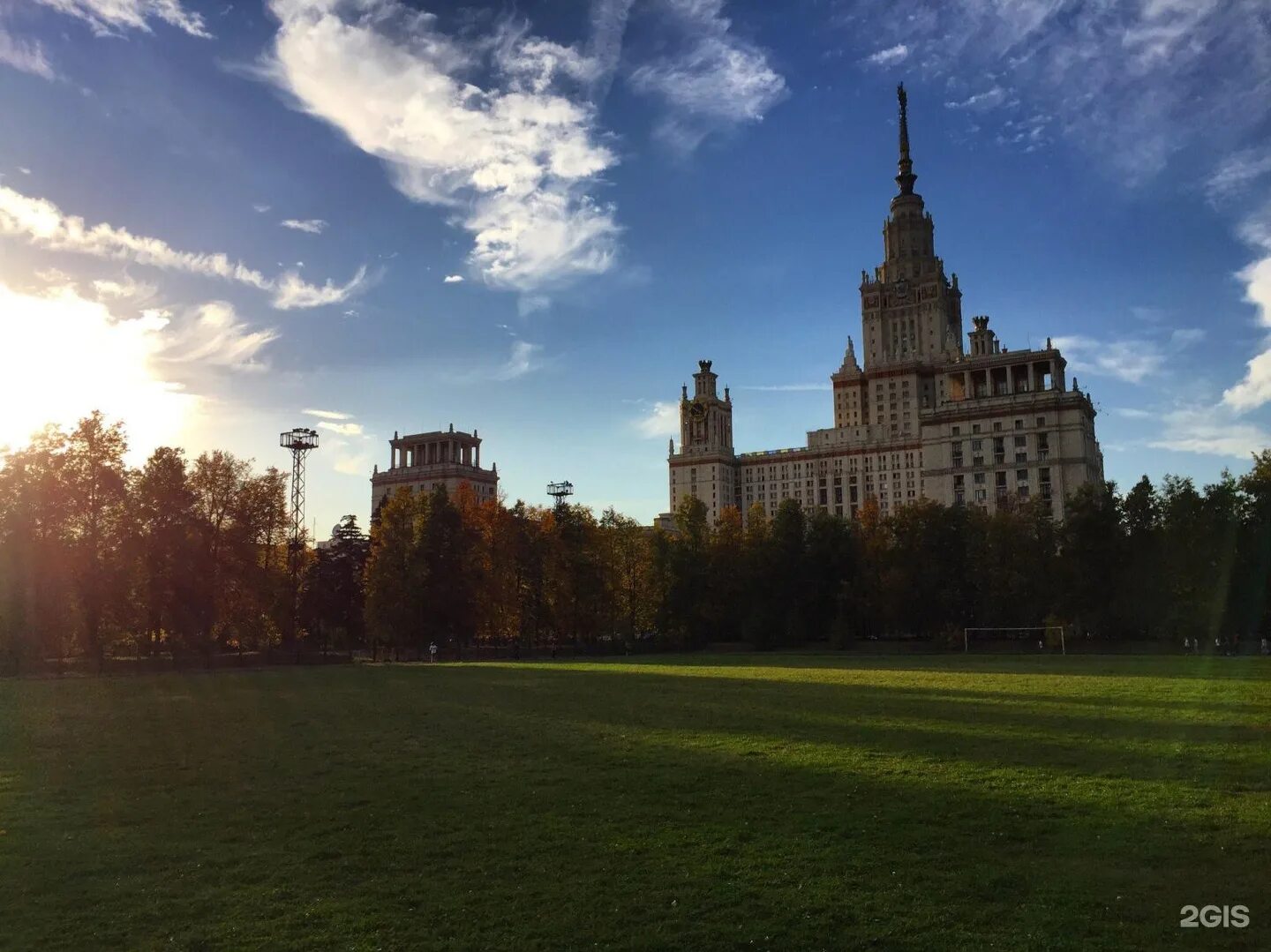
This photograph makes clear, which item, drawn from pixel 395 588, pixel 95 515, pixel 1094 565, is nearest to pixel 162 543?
pixel 95 515

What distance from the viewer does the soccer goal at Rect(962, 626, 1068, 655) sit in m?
77.7

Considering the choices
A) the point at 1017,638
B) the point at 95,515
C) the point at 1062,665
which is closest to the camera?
the point at 1062,665

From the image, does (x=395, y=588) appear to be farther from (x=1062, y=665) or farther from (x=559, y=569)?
(x=1062, y=665)

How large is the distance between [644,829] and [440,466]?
181m

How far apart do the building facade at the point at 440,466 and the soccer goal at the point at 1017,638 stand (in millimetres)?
122437

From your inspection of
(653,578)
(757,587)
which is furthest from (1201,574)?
(653,578)

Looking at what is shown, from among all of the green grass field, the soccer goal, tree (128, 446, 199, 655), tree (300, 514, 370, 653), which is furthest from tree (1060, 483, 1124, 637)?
tree (128, 446, 199, 655)

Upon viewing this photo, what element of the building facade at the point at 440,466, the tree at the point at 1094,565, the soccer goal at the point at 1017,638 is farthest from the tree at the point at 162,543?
the building facade at the point at 440,466

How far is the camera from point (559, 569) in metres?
88.9

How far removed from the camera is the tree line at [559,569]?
2333 inches

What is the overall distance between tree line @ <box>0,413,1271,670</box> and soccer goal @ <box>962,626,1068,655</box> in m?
1.16

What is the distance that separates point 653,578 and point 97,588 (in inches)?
2060

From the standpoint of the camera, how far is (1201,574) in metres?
72.1

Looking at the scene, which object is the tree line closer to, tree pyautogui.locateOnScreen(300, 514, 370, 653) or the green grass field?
tree pyautogui.locateOnScreen(300, 514, 370, 653)
